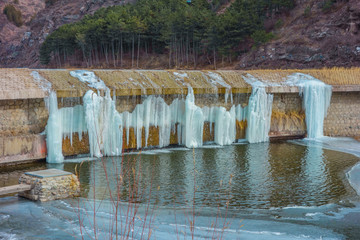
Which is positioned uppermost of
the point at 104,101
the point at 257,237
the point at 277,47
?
the point at 277,47

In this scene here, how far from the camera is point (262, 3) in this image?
4916cm

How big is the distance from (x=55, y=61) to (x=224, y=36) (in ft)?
110

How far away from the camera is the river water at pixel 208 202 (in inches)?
339

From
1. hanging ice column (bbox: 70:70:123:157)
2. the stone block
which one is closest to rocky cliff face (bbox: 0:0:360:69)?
hanging ice column (bbox: 70:70:123:157)

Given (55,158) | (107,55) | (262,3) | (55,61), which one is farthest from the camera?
(55,61)

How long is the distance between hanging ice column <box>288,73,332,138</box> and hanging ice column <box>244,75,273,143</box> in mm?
1829

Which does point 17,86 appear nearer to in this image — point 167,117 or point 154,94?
point 154,94

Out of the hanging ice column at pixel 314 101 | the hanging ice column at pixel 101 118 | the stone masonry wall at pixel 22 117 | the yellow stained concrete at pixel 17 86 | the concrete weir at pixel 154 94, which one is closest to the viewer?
the yellow stained concrete at pixel 17 86

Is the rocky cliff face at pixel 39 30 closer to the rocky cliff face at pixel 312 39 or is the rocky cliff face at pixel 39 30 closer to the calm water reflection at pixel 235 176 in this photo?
the rocky cliff face at pixel 312 39

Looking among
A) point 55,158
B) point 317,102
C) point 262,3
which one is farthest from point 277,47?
point 55,158

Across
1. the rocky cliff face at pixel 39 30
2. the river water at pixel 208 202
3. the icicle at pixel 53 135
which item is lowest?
the river water at pixel 208 202

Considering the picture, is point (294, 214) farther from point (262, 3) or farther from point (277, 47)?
point (262, 3)

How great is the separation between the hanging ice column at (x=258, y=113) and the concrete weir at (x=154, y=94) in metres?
0.18

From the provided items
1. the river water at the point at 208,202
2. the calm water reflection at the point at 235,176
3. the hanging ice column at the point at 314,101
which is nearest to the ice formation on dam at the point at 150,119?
the calm water reflection at the point at 235,176
